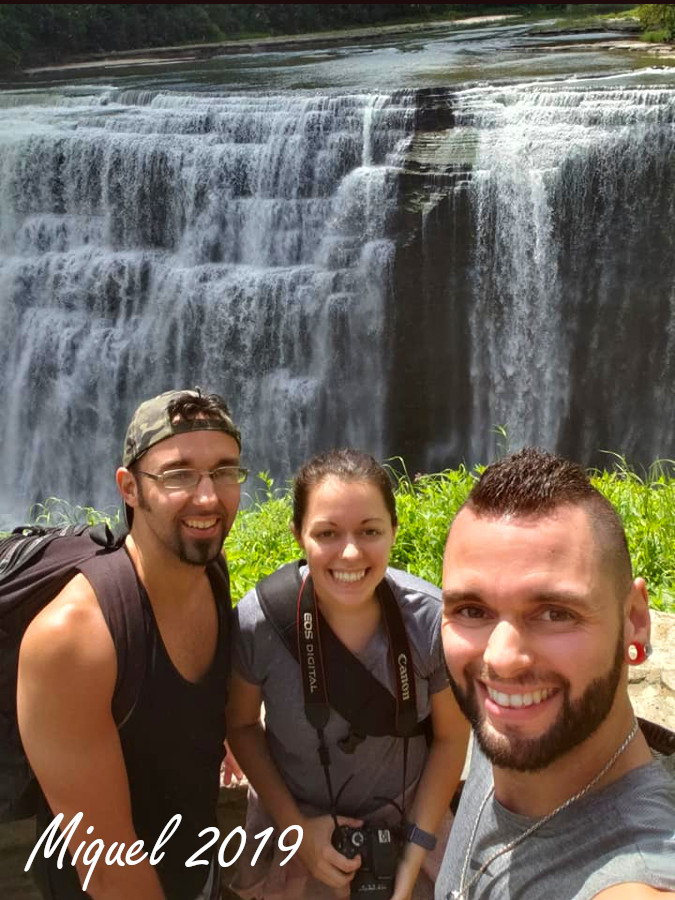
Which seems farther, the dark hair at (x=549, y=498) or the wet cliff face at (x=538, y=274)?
the wet cliff face at (x=538, y=274)

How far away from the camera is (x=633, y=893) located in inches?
46.7

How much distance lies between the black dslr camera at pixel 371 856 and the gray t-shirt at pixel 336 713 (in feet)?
0.22

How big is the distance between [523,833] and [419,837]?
0.80 m

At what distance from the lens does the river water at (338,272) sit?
11.5 metres

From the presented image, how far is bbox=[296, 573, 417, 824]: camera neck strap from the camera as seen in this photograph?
211cm

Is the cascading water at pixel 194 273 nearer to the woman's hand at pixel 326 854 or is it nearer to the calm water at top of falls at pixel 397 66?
the calm water at top of falls at pixel 397 66

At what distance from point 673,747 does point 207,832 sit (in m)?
1.02

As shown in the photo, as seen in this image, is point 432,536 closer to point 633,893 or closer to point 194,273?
point 633,893

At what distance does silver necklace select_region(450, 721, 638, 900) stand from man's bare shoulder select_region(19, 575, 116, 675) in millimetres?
708

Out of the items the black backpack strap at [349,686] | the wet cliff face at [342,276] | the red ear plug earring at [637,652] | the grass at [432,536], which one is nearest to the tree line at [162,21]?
the wet cliff face at [342,276]

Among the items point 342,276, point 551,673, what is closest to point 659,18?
point 342,276

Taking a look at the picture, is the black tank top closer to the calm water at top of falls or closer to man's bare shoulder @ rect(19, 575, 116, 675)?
man's bare shoulder @ rect(19, 575, 116, 675)

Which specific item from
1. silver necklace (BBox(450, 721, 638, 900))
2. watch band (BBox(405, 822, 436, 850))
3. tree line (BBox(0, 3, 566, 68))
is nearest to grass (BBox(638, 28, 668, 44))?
tree line (BBox(0, 3, 566, 68))

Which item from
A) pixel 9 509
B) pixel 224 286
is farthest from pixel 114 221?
pixel 9 509
